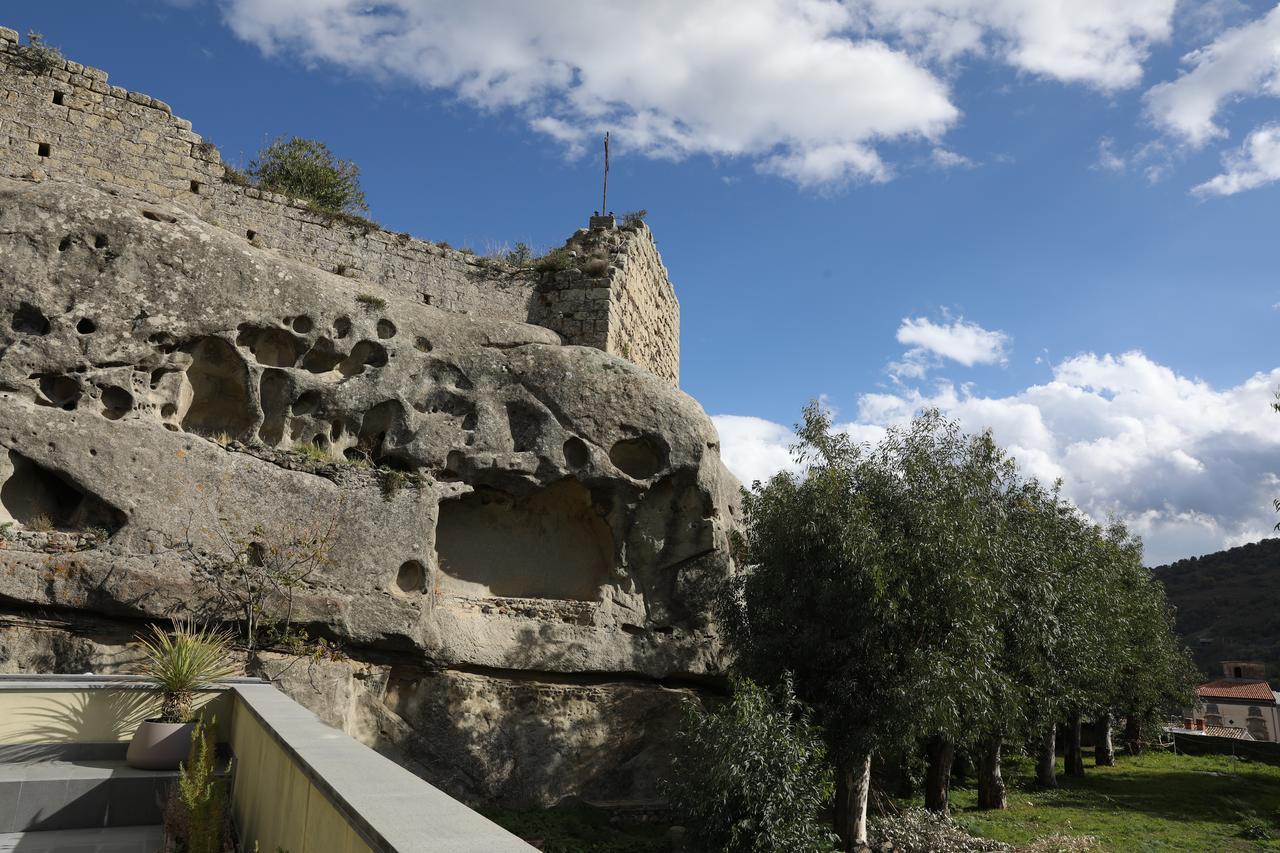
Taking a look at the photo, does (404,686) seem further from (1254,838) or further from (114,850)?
(1254,838)

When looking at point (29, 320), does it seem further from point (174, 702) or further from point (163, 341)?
point (174, 702)

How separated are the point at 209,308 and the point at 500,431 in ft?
17.0

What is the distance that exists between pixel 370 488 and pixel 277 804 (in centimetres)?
1042

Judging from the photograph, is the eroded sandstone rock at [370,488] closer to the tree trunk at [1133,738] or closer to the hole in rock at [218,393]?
the hole in rock at [218,393]

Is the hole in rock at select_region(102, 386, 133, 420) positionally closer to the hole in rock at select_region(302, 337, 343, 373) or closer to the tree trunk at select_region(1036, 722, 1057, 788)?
the hole in rock at select_region(302, 337, 343, 373)

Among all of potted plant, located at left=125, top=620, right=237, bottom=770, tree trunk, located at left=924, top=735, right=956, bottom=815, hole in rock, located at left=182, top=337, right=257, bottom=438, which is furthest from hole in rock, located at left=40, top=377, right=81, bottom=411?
tree trunk, located at left=924, top=735, right=956, bottom=815

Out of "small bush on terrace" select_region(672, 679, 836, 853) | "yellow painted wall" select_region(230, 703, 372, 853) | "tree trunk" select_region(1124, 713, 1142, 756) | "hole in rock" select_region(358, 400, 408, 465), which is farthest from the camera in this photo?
"tree trunk" select_region(1124, 713, 1142, 756)

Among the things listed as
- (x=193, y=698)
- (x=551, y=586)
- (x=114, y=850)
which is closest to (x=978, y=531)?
(x=551, y=586)

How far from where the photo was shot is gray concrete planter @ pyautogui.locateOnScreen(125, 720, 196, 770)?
6.98 metres

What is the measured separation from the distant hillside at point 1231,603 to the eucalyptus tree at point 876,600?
5119 cm

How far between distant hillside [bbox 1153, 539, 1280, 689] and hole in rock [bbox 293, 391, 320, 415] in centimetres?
5751

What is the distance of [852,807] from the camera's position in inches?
592

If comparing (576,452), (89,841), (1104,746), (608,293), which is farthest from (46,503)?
(1104,746)

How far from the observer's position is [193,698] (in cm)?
771
